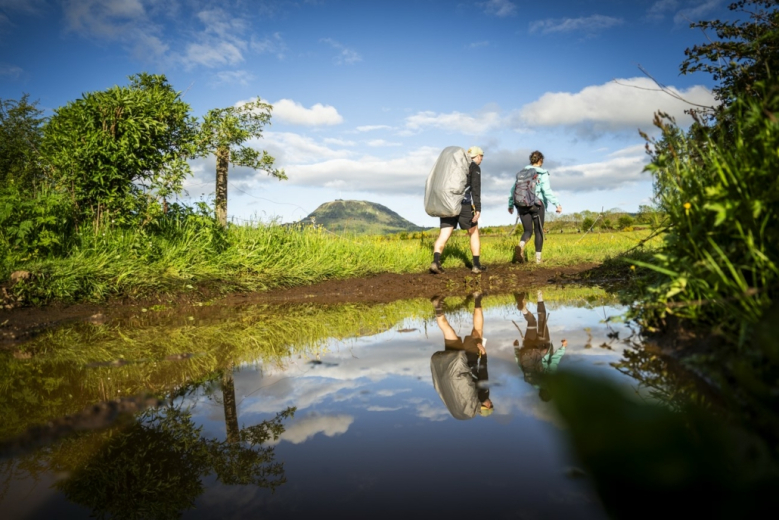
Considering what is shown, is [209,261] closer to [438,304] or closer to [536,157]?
[438,304]

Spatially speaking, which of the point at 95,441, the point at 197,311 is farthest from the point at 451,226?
the point at 95,441

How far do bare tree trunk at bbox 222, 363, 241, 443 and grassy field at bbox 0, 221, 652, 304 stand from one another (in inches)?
156

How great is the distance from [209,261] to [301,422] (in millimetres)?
6446

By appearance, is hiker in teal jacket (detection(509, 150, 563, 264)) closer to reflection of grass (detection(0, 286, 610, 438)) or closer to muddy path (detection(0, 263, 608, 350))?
muddy path (detection(0, 263, 608, 350))

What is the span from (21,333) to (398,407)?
4535mm

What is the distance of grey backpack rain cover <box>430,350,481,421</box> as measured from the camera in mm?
2795

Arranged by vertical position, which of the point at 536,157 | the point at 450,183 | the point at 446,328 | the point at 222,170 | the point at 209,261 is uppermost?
the point at 222,170

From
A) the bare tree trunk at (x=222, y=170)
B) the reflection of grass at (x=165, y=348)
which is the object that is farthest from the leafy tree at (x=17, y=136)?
the reflection of grass at (x=165, y=348)

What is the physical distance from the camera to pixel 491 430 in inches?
96.8

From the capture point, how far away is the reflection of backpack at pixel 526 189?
10.9 m

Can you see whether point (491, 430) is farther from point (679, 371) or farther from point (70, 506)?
point (70, 506)

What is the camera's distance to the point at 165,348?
4.48 m

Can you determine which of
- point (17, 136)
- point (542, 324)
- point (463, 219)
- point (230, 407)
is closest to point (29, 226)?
point (230, 407)

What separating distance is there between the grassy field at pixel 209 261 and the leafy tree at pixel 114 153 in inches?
22.5
